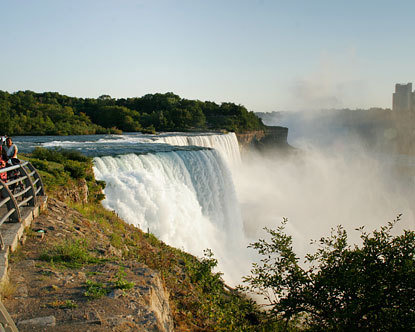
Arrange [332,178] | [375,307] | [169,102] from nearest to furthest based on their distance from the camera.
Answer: [375,307], [332,178], [169,102]

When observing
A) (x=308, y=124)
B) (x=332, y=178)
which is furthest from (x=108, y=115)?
(x=308, y=124)

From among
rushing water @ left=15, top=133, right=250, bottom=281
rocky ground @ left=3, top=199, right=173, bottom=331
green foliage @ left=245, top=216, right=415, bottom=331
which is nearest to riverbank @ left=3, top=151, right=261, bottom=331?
rocky ground @ left=3, top=199, right=173, bottom=331

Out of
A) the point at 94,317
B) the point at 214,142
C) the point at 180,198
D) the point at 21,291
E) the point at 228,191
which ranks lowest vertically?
the point at 228,191

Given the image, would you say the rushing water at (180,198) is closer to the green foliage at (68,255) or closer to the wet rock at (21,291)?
the green foliage at (68,255)

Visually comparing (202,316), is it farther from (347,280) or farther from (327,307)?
(347,280)

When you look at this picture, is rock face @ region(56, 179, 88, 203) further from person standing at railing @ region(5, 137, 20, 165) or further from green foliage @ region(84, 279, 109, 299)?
green foliage @ region(84, 279, 109, 299)

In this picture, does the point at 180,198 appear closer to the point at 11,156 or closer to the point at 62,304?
the point at 11,156

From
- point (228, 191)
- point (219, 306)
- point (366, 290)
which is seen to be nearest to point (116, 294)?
point (219, 306)
